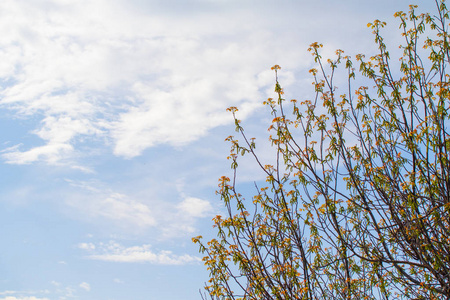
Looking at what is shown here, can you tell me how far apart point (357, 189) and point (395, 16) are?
336 cm

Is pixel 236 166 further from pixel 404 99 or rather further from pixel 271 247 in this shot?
pixel 404 99

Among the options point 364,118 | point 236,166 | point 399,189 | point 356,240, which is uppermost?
point 364,118

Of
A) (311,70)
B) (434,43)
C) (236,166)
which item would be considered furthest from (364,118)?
(236,166)

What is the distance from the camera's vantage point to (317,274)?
21.4 feet

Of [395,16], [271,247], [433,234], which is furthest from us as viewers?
[395,16]

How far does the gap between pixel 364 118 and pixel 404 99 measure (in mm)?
685

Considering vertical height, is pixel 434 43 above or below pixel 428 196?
above

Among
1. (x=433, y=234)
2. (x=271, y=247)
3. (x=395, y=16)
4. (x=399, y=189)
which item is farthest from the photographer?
(x=395, y=16)

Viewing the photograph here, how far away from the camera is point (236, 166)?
A: 268 inches

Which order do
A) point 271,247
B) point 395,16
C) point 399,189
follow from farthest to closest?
point 395,16 → point 271,247 → point 399,189

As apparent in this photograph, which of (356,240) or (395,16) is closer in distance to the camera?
(356,240)

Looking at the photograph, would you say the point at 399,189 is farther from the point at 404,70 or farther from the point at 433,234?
the point at 404,70

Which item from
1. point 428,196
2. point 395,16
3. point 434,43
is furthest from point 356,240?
point 395,16

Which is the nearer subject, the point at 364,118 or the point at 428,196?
the point at 428,196
